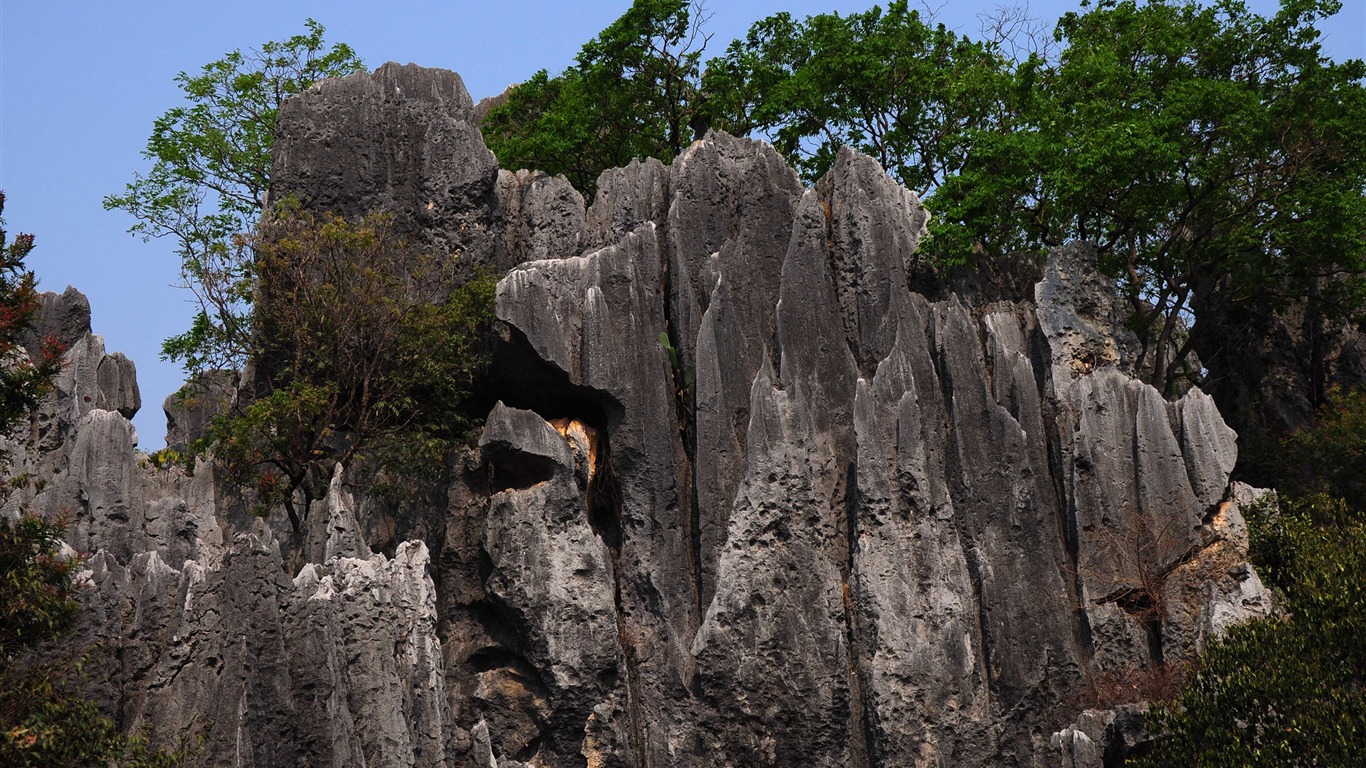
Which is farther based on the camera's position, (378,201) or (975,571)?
(378,201)

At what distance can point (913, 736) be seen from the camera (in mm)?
26812

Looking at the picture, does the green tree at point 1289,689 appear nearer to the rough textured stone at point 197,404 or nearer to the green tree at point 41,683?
the green tree at point 41,683

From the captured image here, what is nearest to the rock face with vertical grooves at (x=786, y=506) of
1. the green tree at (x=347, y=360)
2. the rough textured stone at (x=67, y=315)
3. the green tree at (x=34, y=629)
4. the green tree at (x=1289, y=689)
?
the green tree at (x=347, y=360)

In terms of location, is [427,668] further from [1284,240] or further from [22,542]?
[1284,240]

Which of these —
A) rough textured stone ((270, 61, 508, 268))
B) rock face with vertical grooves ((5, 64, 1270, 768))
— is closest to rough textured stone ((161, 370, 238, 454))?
rock face with vertical grooves ((5, 64, 1270, 768))

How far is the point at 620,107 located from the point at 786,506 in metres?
13.9

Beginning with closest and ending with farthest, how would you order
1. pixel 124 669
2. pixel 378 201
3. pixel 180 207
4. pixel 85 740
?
pixel 85 740, pixel 124 669, pixel 378 201, pixel 180 207

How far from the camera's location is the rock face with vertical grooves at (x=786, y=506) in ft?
88.8

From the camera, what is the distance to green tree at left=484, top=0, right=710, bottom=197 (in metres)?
37.3

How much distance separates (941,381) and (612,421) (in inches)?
248

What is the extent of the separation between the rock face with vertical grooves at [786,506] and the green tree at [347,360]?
36.0 inches

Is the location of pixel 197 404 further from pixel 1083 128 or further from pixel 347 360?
pixel 1083 128

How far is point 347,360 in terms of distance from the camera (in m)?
29.5

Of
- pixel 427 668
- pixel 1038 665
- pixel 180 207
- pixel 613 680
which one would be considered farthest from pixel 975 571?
pixel 180 207
